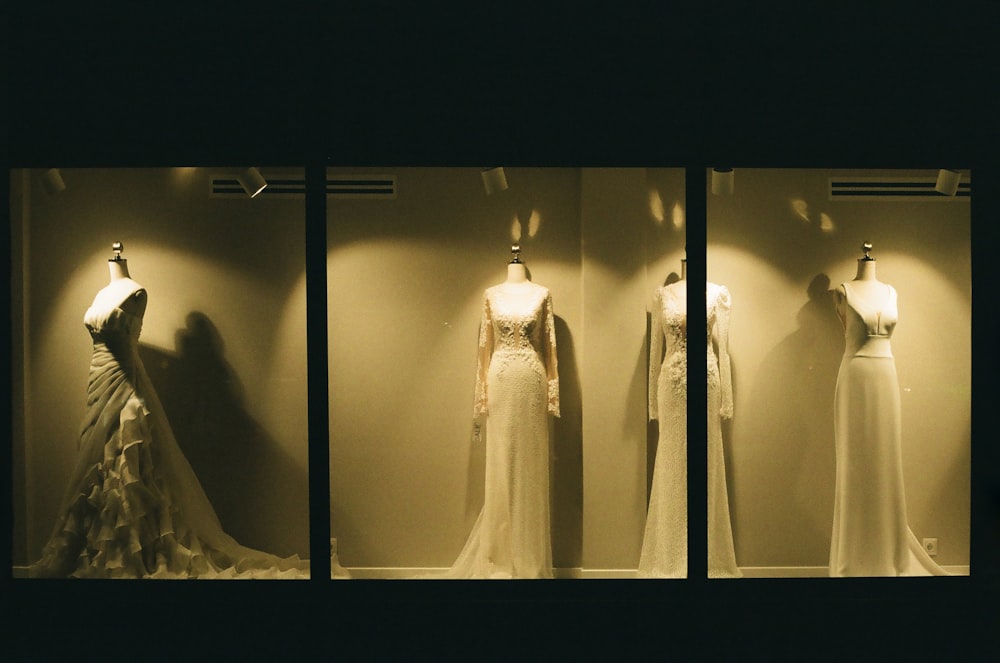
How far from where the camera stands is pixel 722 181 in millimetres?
3701

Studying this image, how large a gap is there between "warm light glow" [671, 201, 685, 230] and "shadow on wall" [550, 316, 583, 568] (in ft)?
2.49

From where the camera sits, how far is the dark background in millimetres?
3477

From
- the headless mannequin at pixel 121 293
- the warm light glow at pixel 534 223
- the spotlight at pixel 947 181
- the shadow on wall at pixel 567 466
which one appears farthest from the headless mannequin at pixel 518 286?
the spotlight at pixel 947 181

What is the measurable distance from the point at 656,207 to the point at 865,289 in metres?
1.14

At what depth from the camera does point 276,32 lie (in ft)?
11.5

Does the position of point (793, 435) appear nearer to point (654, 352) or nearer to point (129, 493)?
point (654, 352)

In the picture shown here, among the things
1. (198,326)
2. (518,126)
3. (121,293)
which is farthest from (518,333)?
(121,293)

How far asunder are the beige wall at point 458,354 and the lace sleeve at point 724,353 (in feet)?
1.17

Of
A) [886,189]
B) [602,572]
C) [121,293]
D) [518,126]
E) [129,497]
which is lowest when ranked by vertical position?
[602,572]

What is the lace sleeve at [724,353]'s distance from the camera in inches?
155

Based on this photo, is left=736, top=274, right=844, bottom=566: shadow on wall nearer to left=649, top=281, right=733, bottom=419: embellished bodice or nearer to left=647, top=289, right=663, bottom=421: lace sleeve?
left=649, top=281, right=733, bottom=419: embellished bodice

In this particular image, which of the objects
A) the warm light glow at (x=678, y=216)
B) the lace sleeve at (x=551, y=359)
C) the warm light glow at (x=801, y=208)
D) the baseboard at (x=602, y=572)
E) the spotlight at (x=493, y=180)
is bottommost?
the baseboard at (x=602, y=572)

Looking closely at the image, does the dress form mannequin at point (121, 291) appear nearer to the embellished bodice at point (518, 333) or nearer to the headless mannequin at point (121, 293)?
the headless mannequin at point (121, 293)

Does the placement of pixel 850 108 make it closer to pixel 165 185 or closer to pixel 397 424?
pixel 397 424
